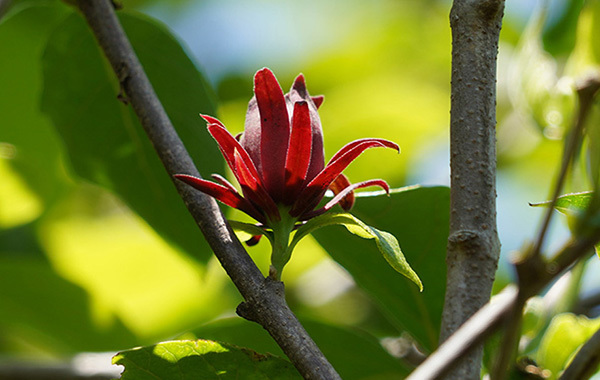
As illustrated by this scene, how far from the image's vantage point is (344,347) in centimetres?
160

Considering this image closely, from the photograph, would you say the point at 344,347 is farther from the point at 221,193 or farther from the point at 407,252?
the point at 221,193

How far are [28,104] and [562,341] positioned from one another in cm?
172

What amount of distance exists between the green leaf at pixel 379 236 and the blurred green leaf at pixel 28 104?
4.32 feet

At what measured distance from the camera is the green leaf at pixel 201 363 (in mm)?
1156

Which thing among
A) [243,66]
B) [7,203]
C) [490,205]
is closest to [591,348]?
[490,205]

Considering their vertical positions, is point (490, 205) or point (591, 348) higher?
point (490, 205)

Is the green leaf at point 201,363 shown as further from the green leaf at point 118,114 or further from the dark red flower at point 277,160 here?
the green leaf at point 118,114

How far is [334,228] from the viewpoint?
1.46m

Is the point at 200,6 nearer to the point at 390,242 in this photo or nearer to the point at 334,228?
the point at 334,228

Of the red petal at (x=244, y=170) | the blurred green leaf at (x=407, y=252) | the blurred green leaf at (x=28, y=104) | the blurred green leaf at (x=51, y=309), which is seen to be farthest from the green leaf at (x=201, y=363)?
the blurred green leaf at (x=51, y=309)

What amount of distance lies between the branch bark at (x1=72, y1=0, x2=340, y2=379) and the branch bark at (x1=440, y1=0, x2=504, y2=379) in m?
0.24

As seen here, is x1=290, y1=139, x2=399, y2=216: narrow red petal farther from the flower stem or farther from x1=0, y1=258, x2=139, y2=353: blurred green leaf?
x1=0, y1=258, x2=139, y2=353: blurred green leaf

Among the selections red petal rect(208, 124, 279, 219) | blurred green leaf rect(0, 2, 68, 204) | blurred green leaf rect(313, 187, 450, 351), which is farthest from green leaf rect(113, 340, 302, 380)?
blurred green leaf rect(0, 2, 68, 204)

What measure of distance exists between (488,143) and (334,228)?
44 centimetres
